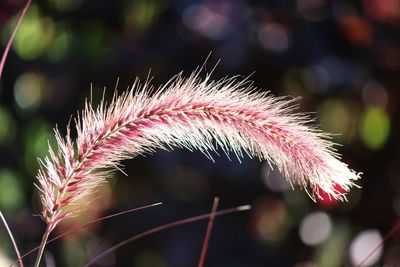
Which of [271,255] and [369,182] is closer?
[271,255]

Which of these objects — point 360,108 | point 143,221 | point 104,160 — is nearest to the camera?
point 104,160

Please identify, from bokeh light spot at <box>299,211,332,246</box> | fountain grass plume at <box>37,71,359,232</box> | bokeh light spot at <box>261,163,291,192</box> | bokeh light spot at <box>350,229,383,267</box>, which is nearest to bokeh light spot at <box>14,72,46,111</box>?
bokeh light spot at <box>261,163,291,192</box>

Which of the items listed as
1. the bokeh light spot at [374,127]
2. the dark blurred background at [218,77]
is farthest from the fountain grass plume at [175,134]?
the bokeh light spot at [374,127]

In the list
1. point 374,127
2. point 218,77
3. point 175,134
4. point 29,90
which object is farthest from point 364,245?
point 175,134

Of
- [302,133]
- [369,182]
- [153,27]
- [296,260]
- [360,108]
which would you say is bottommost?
[296,260]

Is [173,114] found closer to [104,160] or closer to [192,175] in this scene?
[104,160]

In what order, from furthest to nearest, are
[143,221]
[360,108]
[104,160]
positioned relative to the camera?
[360,108] < [143,221] < [104,160]

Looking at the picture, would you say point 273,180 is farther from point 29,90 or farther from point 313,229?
point 29,90

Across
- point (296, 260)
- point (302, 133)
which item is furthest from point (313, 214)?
point (302, 133)
